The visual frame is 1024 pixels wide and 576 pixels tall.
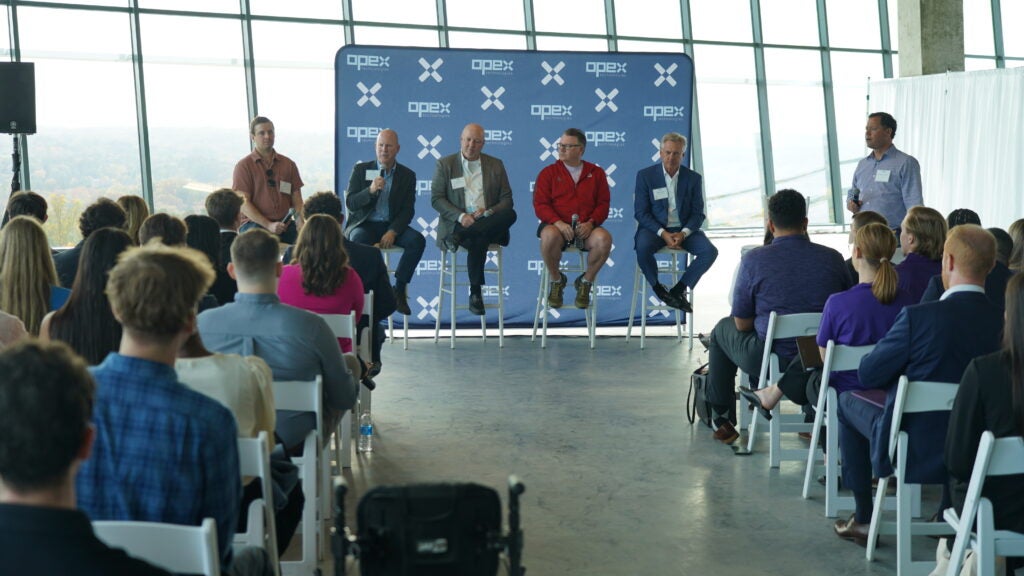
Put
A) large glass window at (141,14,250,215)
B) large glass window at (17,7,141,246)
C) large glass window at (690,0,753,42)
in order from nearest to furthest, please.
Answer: large glass window at (17,7,141,246), large glass window at (141,14,250,215), large glass window at (690,0,753,42)

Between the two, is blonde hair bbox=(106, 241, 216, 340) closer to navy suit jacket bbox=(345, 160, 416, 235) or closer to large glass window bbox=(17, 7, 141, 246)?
navy suit jacket bbox=(345, 160, 416, 235)

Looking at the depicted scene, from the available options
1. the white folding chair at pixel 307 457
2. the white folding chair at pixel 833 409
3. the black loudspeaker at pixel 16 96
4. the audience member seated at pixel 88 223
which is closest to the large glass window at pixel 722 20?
the black loudspeaker at pixel 16 96

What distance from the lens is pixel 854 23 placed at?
14828 mm

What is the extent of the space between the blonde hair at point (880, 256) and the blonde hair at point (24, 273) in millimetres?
3223

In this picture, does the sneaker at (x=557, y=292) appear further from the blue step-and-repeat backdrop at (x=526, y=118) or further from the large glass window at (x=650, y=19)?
the large glass window at (x=650, y=19)

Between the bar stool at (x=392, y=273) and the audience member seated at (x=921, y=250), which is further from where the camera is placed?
the bar stool at (x=392, y=273)

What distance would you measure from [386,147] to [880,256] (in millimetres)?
4623

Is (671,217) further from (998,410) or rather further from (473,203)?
(998,410)

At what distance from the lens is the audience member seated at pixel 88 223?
15.7 ft

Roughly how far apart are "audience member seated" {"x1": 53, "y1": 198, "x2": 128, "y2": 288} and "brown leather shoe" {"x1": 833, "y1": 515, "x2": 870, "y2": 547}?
3.37 m

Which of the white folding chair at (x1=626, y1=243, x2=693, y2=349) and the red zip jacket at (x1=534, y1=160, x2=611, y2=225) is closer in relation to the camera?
the red zip jacket at (x1=534, y1=160, x2=611, y2=225)

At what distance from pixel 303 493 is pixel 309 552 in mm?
220

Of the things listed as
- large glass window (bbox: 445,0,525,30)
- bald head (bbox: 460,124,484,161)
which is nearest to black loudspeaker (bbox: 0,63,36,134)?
bald head (bbox: 460,124,484,161)

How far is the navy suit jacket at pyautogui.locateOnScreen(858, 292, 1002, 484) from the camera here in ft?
11.7
